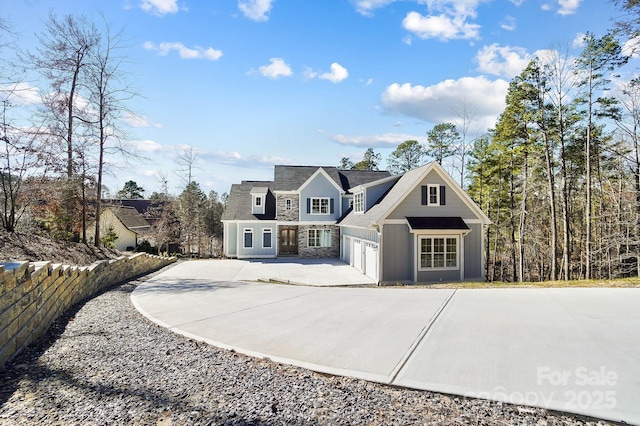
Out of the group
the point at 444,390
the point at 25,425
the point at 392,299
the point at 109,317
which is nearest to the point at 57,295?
the point at 109,317

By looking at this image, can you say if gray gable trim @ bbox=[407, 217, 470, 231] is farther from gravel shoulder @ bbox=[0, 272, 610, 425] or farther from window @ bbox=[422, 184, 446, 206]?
gravel shoulder @ bbox=[0, 272, 610, 425]

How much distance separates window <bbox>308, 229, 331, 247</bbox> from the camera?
2448 cm

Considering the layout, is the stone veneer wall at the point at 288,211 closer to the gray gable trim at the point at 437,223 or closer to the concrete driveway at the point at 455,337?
the gray gable trim at the point at 437,223

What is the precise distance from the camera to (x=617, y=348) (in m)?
4.66

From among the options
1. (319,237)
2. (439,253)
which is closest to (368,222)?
(439,253)

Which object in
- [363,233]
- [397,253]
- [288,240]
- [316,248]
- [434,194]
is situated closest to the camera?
[397,253]

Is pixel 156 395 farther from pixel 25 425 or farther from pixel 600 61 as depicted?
pixel 600 61

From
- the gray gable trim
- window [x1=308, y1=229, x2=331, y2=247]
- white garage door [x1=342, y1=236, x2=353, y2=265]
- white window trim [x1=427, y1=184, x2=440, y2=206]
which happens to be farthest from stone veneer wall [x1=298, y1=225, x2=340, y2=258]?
the gray gable trim

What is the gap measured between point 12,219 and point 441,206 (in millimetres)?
16672

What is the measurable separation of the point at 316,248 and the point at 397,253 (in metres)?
9.82

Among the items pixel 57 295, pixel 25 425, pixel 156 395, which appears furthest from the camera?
pixel 57 295

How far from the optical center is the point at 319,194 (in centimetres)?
2442

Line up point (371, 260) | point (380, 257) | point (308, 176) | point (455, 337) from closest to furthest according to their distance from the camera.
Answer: point (455, 337) → point (380, 257) → point (371, 260) → point (308, 176)

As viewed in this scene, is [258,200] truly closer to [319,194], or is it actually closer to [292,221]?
[292,221]
